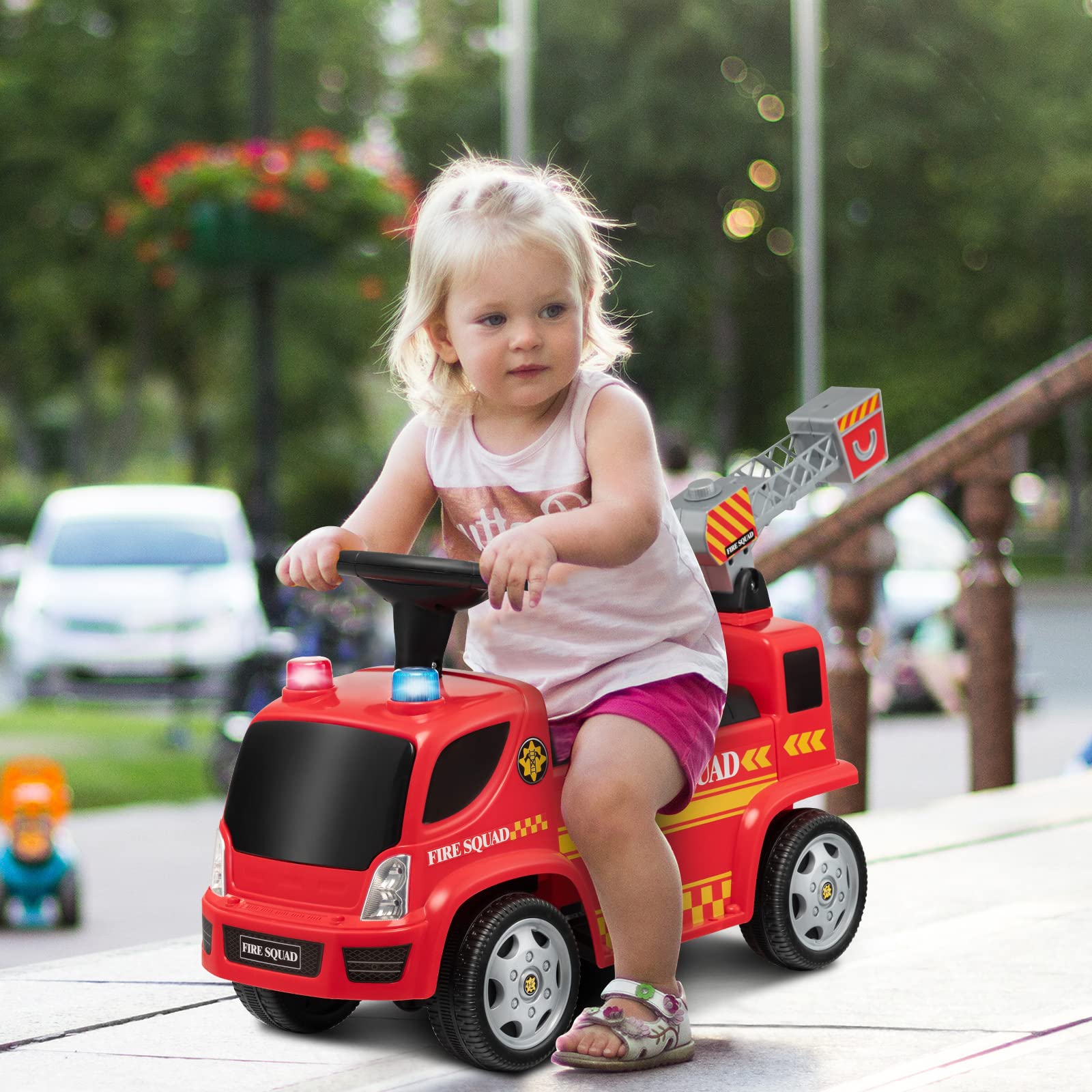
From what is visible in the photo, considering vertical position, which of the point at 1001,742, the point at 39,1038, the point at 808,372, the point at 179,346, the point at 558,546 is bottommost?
the point at 39,1038

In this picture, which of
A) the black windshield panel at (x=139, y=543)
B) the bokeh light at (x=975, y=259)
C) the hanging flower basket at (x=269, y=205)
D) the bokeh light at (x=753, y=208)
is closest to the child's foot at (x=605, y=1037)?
the hanging flower basket at (x=269, y=205)

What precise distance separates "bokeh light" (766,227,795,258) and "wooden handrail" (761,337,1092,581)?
964 inches

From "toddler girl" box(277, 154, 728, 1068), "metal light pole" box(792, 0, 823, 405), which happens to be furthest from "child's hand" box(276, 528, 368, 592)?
"metal light pole" box(792, 0, 823, 405)

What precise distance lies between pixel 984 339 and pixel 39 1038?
93.5ft

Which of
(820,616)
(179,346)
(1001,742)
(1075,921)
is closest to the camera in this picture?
(1075,921)

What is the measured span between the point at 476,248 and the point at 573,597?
53 cm

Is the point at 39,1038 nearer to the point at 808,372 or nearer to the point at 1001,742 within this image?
the point at 1001,742

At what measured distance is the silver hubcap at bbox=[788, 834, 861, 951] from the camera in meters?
3.01

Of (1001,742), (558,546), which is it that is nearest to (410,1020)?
(558,546)

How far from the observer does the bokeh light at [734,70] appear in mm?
27427

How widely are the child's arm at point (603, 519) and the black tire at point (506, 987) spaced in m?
0.46

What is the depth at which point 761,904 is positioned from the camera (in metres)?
2.98

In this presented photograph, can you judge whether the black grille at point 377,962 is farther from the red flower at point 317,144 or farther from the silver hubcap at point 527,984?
the red flower at point 317,144

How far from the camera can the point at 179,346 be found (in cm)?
3481
